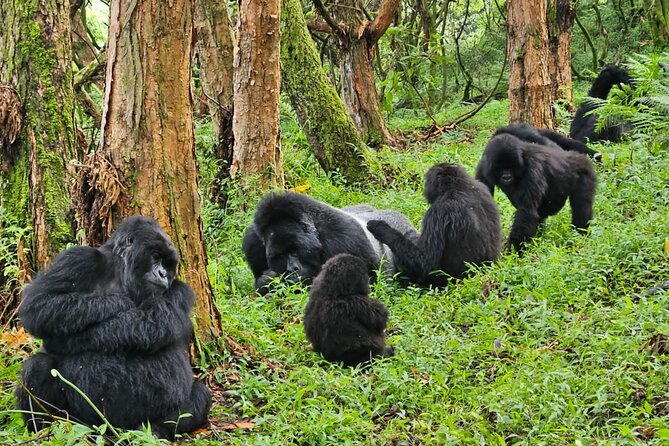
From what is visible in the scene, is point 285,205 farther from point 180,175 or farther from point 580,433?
point 580,433

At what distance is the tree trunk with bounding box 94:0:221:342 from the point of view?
455 cm

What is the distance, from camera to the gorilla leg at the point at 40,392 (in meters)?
3.93

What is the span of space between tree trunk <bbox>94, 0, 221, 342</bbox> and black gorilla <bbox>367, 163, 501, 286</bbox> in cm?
299

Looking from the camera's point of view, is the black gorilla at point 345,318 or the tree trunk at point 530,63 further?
the tree trunk at point 530,63

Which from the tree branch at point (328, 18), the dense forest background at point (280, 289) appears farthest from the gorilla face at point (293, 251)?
the tree branch at point (328, 18)

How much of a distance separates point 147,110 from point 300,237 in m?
2.86

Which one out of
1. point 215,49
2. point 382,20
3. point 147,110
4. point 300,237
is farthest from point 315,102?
point 147,110

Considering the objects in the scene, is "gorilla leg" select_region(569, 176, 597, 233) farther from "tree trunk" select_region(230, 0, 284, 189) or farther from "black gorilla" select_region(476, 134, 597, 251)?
"tree trunk" select_region(230, 0, 284, 189)

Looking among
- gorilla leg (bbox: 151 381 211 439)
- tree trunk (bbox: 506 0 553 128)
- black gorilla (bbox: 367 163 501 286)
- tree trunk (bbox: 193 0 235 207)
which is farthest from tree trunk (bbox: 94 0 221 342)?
tree trunk (bbox: 506 0 553 128)

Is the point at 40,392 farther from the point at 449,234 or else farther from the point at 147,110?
the point at 449,234

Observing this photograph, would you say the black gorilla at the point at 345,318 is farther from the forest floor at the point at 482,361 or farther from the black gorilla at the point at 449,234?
the black gorilla at the point at 449,234

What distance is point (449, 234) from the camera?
7066 mm

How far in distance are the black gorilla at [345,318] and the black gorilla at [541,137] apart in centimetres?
382

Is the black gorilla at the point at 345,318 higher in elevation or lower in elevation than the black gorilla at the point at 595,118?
lower
